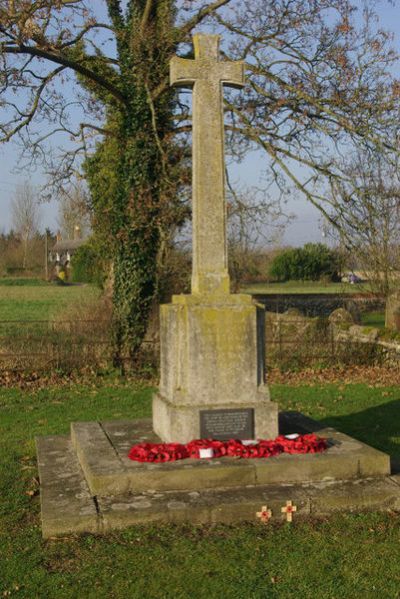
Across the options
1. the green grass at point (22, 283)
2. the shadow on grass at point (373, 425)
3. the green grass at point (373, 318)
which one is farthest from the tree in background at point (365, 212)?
the green grass at point (22, 283)

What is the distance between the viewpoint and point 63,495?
5.80 metres

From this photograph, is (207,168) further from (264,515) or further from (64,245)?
(64,245)

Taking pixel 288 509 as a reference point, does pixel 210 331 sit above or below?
above

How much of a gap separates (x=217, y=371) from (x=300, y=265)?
1415 inches

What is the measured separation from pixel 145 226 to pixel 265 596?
395 inches

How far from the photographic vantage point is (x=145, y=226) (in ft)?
45.0

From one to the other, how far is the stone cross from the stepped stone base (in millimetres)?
1685

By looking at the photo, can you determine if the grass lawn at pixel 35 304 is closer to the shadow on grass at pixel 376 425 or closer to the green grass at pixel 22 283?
the green grass at pixel 22 283

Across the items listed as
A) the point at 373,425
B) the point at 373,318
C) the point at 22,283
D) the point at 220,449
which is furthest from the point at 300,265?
the point at 220,449

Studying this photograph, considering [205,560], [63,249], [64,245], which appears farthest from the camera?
[64,245]

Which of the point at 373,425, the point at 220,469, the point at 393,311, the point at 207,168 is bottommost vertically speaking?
the point at 373,425

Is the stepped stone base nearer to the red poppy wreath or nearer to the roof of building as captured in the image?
the red poppy wreath

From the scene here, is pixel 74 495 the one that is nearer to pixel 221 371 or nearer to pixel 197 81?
pixel 221 371

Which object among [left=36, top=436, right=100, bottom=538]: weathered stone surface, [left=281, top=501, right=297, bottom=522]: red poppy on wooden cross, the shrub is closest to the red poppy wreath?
[left=36, top=436, right=100, bottom=538]: weathered stone surface
